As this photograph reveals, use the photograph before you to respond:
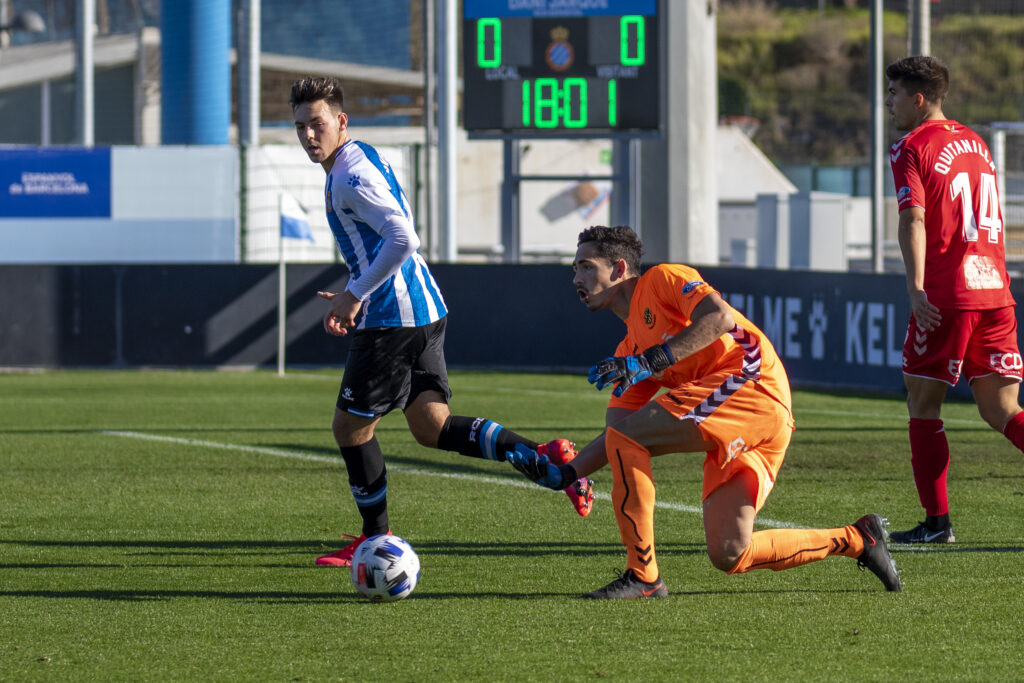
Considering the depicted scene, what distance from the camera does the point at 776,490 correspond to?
811 centimetres

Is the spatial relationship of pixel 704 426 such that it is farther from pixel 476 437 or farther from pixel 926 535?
pixel 926 535

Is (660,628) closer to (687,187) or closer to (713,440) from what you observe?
(713,440)

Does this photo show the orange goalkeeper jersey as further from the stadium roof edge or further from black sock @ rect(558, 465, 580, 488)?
the stadium roof edge

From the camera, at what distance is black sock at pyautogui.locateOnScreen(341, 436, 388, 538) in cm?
618

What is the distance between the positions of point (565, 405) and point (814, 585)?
7.44 m

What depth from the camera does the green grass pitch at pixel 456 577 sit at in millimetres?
4703

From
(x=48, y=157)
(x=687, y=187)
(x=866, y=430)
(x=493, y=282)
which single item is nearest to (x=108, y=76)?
(x=48, y=157)

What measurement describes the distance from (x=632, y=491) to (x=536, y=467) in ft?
1.99

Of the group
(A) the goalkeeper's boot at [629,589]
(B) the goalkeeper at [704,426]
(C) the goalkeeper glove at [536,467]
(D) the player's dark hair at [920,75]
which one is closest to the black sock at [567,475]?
(C) the goalkeeper glove at [536,467]

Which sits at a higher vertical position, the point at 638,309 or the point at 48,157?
the point at 48,157

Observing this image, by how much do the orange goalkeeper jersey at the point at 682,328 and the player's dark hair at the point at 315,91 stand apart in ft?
5.47

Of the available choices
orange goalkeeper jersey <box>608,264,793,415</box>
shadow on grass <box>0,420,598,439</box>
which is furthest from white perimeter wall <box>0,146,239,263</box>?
orange goalkeeper jersey <box>608,264,793,415</box>

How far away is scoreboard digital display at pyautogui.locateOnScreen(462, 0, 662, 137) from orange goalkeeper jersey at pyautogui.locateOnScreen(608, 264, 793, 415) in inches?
463

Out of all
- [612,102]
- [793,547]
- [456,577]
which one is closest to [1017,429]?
[793,547]
